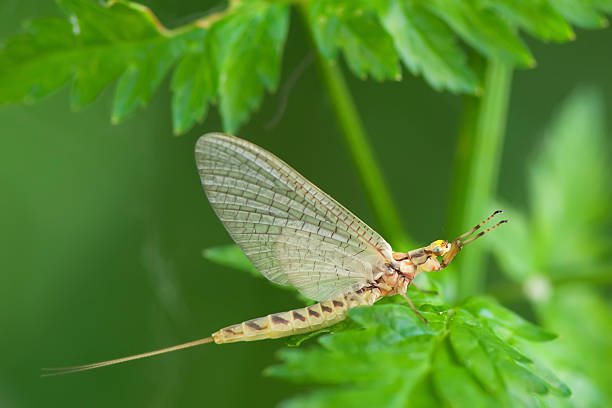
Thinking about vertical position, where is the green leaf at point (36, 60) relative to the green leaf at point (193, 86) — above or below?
above

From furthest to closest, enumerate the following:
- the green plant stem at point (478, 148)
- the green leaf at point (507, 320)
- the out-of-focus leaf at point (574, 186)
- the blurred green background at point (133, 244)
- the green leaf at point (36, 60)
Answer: the blurred green background at point (133, 244) < the out-of-focus leaf at point (574, 186) < the green plant stem at point (478, 148) < the green leaf at point (36, 60) < the green leaf at point (507, 320)

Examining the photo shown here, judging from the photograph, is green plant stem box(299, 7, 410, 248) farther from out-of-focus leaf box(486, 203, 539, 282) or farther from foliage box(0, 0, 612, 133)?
out-of-focus leaf box(486, 203, 539, 282)

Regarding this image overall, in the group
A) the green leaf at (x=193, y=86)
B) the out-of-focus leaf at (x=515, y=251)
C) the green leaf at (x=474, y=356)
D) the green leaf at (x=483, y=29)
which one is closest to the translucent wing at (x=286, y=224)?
the green leaf at (x=193, y=86)

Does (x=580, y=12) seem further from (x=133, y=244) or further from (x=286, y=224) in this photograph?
(x=133, y=244)

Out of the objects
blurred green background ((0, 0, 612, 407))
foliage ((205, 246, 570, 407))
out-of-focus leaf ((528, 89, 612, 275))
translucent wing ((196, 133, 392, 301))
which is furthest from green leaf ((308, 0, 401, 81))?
blurred green background ((0, 0, 612, 407))

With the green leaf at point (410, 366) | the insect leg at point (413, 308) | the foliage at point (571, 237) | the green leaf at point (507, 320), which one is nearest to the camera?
the green leaf at point (410, 366)

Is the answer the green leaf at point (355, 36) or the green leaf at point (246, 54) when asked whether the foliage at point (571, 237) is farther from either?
the green leaf at point (246, 54)

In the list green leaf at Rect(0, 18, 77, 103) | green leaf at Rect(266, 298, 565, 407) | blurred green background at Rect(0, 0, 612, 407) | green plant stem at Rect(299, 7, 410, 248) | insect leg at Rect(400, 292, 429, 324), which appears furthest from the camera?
blurred green background at Rect(0, 0, 612, 407)
